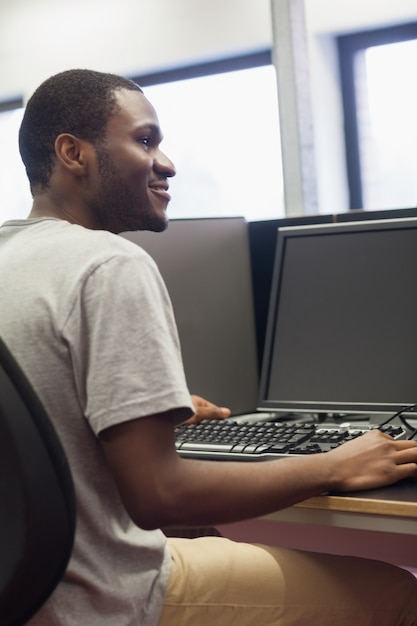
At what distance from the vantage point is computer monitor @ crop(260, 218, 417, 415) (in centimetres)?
169

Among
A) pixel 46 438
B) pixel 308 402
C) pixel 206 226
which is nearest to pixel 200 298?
pixel 206 226

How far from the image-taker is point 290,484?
3.68 ft

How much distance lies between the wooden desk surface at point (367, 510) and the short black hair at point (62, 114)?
0.56 metres

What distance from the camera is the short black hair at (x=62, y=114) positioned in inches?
48.6

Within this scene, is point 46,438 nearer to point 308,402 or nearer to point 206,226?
point 308,402

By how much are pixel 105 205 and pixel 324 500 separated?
1.59ft

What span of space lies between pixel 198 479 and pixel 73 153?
1.55ft

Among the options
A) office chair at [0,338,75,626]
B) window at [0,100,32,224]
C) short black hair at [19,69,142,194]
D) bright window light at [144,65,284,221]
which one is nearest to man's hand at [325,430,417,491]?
office chair at [0,338,75,626]

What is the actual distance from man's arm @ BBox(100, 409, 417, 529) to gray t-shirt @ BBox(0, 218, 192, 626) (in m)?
0.03

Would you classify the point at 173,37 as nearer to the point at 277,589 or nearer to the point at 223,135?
the point at 223,135

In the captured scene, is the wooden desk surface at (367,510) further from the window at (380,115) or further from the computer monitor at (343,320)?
the window at (380,115)

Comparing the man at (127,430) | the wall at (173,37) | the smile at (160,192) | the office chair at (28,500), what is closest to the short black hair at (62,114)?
the man at (127,430)

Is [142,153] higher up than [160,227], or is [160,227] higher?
[142,153]

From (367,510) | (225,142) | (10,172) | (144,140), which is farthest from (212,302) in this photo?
(10,172)
